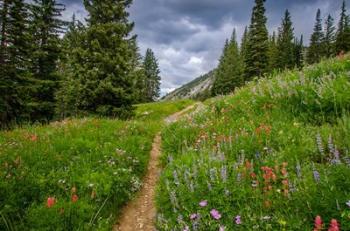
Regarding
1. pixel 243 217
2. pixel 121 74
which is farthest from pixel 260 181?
pixel 121 74

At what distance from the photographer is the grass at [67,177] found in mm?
5105

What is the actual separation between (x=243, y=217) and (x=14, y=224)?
12.4 feet

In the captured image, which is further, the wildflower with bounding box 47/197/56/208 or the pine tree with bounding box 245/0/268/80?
the pine tree with bounding box 245/0/268/80

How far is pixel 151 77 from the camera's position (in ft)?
307

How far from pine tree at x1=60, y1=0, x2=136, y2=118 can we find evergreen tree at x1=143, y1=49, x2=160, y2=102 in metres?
68.5

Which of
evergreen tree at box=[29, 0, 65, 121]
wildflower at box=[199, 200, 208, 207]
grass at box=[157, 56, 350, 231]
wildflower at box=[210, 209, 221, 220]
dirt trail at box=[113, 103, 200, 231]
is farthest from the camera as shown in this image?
evergreen tree at box=[29, 0, 65, 121]

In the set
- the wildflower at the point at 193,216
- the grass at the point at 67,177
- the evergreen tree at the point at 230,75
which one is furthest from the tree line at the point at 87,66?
the evergreen tree at the point at 230,75

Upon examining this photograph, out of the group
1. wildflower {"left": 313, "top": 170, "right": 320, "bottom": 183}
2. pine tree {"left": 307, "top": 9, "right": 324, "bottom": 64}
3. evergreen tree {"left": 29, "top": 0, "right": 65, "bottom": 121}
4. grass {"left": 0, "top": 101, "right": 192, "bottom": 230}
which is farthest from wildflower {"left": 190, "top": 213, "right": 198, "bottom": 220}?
pine tree {"left": 307, "top": 9, "right": 324, "bottom": 64}

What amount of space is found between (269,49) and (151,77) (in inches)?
1889

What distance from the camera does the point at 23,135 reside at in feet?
29.0

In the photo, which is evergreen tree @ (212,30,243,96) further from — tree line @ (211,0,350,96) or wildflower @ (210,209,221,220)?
wildflower @ (210,209,221,220)

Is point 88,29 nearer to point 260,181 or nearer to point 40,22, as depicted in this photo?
point 40,22

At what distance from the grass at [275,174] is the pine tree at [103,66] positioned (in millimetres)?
15212

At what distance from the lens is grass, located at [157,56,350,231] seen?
12.1 ft
